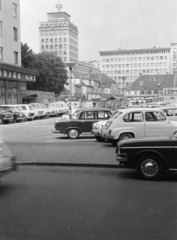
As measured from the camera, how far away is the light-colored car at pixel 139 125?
1295 centimetres

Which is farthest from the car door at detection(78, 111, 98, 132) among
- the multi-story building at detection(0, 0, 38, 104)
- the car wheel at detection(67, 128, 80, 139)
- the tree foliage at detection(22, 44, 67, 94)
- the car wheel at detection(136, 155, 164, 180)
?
the tree foliage at detection(22, 44, 67, 94)

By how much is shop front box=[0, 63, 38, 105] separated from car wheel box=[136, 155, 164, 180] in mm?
33149

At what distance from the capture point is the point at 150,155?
801 cm

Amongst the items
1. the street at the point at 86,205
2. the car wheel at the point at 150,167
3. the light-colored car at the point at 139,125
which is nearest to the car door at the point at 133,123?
the light-colored car at the point at 139,125

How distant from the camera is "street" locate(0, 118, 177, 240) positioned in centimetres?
481

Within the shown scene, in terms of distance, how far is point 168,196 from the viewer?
21.7 ft

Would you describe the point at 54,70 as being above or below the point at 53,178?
above

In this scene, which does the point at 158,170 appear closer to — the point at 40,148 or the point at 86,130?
the point at 40,148

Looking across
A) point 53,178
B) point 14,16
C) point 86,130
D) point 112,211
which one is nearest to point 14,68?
point 14,16

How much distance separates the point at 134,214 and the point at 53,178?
3.21m

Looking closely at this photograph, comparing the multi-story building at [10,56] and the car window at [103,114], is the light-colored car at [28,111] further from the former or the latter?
the car window at [103,114]

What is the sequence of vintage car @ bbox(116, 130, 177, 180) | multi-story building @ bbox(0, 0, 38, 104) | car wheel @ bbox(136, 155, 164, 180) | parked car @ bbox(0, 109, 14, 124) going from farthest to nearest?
multi-story building @ bbox(0, 0, 38, 104)
parked car @ bbox(0, 109, 14, 124)
car wheel @ bbox(136, 155, 164, 180)
vintage car @ bbox(116, 130, 177, 180)

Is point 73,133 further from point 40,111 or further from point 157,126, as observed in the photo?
point 40,111

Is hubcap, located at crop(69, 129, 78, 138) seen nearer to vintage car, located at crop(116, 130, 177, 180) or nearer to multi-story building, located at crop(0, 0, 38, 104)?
vintage car, located at crop(116, 130, 177, 180)
